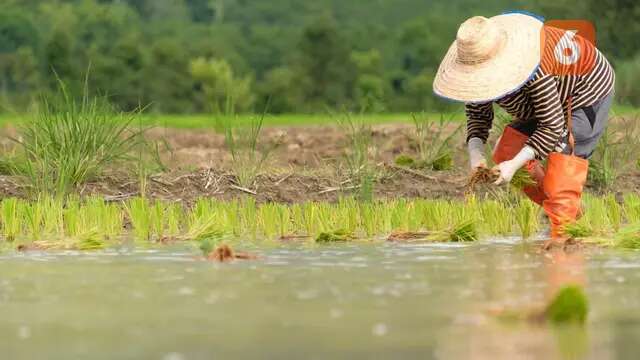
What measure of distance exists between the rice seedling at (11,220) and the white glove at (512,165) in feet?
9.41

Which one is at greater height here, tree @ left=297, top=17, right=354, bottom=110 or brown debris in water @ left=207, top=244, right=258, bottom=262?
tree @ left=297, top=17, right=354, bottom=110

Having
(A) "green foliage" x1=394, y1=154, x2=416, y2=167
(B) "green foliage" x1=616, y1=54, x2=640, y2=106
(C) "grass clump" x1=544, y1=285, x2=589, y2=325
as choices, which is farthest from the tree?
(C) "grass clump" x1=544, y1=285, x2=589, y2=325

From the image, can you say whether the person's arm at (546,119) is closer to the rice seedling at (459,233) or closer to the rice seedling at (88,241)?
the rice seedling at (459,233)

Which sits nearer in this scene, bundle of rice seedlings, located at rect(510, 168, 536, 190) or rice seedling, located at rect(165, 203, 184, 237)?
bundle of rice seedlings, located at rect(510, 168, 536, 190)

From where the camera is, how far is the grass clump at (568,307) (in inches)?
225

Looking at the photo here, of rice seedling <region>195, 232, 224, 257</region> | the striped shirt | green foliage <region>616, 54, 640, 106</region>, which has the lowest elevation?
rice seedling <region>195, 232, 224, 257</region>

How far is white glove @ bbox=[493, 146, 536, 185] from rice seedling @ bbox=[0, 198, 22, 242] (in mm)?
2868

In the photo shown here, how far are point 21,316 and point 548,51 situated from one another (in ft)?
13.5

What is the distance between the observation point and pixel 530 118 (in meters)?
9.53

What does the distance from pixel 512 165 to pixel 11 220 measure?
301cm

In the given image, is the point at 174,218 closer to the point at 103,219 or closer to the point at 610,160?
the point at 103,219

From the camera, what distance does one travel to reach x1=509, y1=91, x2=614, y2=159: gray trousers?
946 cm

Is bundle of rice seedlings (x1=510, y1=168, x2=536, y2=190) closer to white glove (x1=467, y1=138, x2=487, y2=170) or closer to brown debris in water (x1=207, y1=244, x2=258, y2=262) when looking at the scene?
white glove (x1=467, y1=138, x2=487, y2=170)

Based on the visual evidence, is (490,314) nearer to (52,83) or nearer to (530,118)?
(530,118)
